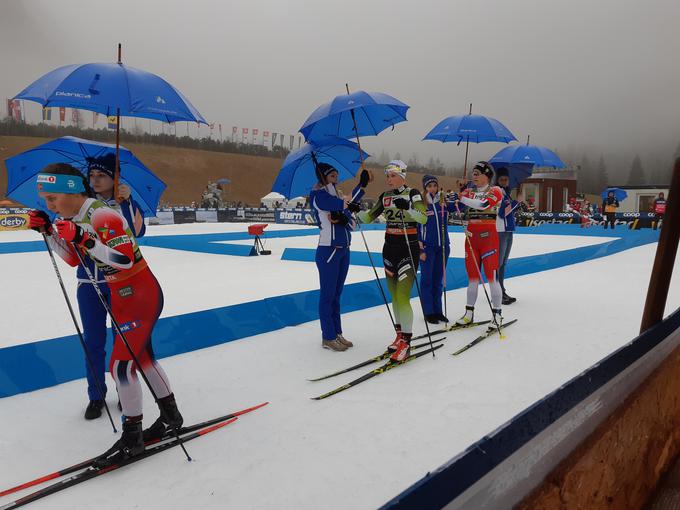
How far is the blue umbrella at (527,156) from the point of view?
662cm

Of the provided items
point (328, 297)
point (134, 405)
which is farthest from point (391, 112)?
point (134, 405)

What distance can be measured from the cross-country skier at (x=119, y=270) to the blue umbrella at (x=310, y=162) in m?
2.11

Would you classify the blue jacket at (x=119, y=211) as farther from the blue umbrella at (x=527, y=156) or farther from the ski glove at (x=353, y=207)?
the blue umbrella at (x=527, y=156)

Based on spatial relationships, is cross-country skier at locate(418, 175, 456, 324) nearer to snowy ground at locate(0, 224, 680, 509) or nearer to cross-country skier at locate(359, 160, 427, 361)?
snowy ground at locate(0, 224, 680, 509)

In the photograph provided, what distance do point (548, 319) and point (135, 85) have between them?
15.2 ft

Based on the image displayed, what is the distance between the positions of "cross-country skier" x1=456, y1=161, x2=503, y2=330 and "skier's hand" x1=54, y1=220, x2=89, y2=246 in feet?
11.9

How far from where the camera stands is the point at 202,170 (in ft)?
219

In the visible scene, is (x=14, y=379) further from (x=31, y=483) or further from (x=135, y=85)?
(x=135, y=85)

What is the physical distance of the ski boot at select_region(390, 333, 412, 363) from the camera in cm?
385

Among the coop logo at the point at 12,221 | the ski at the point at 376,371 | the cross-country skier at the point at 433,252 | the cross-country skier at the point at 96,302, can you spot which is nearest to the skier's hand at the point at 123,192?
the cross-country skier at the point at 96,302

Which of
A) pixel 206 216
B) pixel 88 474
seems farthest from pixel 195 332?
pixel 206 216

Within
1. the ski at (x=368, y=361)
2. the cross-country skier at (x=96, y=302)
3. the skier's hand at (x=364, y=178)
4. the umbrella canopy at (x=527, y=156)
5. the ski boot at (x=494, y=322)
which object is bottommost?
the ski at (x=368, y=361)

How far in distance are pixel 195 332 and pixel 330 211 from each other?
64.1 inches

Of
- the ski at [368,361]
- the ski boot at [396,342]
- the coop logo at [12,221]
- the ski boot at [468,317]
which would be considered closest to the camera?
the ski at [368,361]
